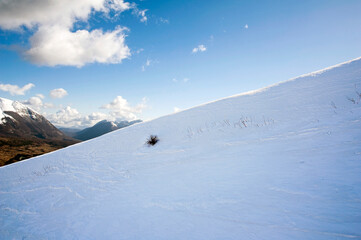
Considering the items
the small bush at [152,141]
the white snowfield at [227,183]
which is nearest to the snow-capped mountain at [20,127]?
the small bush at [152,141]

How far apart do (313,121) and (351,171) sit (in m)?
2.48

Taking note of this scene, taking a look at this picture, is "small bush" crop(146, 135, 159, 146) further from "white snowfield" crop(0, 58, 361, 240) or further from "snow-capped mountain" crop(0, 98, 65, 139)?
"snow-capped mountain" crop(0, 98, 65, 139)

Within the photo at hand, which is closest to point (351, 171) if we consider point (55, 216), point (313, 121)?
point (313, 121)

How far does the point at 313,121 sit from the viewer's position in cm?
439

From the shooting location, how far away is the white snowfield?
79.6 inches

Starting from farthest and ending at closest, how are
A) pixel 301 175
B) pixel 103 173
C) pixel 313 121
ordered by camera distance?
pixel 103 173 < pixel 313 121 < pixel 301 175

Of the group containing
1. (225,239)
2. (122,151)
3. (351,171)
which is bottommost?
(225,239)

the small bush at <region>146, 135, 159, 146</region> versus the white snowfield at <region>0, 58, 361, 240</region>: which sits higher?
the small bush at <region>146, 135, 159, 146</region>

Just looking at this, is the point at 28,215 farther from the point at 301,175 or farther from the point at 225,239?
the point at 301,175

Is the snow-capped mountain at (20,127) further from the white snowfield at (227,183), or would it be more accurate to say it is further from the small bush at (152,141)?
the white snowfield at (227,183)

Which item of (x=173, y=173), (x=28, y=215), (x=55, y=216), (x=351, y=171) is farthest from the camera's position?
(x=173, y=173)

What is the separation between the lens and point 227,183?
2.96m

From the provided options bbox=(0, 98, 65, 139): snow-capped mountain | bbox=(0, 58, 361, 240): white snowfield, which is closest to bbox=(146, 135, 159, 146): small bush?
bbox=(0, 58, 361, 240): white snowfield

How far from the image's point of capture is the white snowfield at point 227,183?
6.63ft
